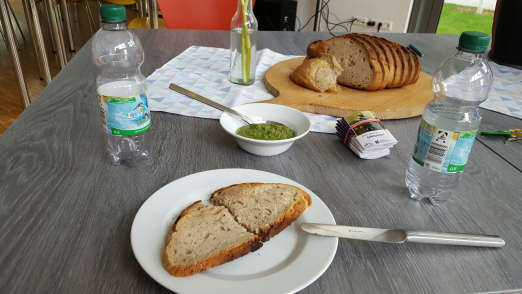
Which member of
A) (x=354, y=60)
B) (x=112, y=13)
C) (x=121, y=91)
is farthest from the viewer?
(x=354, y=60)

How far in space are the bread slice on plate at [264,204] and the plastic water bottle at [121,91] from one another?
0.23 metres

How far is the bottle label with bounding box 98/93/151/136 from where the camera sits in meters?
0.72

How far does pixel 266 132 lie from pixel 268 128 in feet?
0.06

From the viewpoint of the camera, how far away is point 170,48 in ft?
5.32

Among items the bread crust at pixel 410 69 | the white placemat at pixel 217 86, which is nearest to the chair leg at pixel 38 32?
the white placemat at pixel 217 86

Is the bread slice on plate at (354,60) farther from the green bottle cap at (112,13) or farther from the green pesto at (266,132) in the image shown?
the green bottle cap at (112,13)

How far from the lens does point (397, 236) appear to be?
2.07 feet

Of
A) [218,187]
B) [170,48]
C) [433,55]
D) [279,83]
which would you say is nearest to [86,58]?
[170,48]

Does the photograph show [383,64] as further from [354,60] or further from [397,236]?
[397,236]

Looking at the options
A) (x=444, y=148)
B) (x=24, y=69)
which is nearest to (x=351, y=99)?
(x=444, y=148)

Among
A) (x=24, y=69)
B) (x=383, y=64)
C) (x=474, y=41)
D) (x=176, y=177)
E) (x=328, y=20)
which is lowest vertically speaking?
(x=24, y=69)

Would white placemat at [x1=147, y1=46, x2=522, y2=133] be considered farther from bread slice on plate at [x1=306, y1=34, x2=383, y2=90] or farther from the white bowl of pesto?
bread slice on plate at [x1=306, y1=34, x2=383, y2=90]

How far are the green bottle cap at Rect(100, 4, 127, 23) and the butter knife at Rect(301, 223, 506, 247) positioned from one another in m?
0.53

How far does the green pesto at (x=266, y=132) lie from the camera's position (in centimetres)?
89
